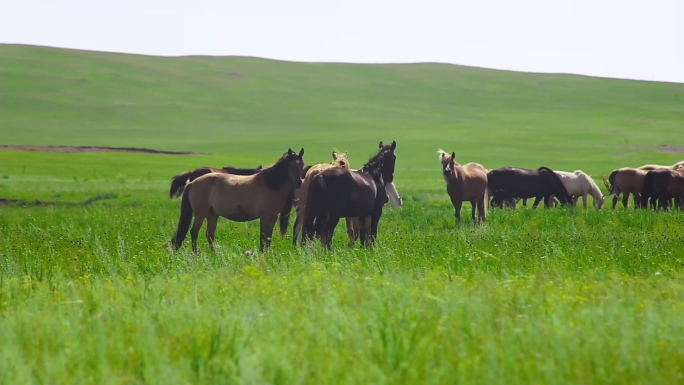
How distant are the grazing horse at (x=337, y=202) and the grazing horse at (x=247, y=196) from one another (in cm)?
55

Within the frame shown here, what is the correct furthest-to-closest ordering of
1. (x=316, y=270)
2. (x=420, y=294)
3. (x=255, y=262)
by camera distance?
1. (x=255, y=262)
2. (x=316, y=270)
3. (x=420, y=294)

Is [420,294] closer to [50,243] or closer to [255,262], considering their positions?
[255,262]

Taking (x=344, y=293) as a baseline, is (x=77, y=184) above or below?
below

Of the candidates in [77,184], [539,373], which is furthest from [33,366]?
[77,184]

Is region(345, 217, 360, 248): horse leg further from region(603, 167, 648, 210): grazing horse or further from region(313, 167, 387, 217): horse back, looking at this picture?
region(603, 167, 648, 210): grazing horse

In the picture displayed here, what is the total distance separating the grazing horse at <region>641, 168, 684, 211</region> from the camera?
25.3 m

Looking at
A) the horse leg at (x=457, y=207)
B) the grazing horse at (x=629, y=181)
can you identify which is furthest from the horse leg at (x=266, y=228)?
the grazing horse at (x=629, y=181)

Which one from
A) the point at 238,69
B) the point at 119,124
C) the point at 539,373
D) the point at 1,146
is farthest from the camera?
the point at 238,69

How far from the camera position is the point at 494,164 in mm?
68812

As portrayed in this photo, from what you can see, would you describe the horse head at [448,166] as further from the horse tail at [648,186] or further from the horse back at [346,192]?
the horse back at [346,192]

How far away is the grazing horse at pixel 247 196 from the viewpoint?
1491 cm

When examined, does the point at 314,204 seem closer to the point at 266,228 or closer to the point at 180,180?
the point at 266,228

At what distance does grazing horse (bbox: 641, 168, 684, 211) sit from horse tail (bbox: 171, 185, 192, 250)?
14599mm

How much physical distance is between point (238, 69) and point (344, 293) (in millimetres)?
107817
